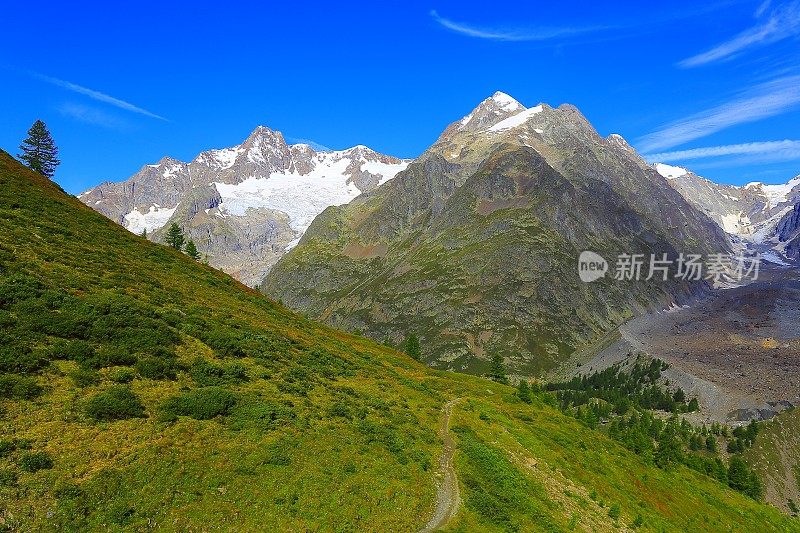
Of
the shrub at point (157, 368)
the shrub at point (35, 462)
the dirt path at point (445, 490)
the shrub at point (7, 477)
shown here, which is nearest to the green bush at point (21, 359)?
the shrub at point (157, 368)

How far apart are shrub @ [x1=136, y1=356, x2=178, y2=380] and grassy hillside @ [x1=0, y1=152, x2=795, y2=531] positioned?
108mm

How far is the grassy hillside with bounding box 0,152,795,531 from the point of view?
20766 mm

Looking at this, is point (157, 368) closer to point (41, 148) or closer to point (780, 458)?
point (41, 148)

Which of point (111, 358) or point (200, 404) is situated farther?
point (111, 358)

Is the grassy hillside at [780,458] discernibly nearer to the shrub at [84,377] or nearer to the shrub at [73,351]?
the shrub at [84,377]

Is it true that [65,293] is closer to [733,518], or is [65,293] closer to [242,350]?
[242,350]

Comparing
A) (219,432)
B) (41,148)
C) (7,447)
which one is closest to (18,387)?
(7,447)

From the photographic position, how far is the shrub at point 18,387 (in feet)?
75.3

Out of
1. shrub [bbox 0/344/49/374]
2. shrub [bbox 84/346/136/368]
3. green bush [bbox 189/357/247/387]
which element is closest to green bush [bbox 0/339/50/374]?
shrub [bbox 0/344/49/374]

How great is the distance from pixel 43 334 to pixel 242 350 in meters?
14.4

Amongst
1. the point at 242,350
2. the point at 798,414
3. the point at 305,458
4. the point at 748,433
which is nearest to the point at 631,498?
the point at 305,458

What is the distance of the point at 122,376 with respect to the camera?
92.5ft

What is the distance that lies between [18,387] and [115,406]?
4.38 metres

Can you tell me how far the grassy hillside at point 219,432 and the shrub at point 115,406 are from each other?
77 millimetres
